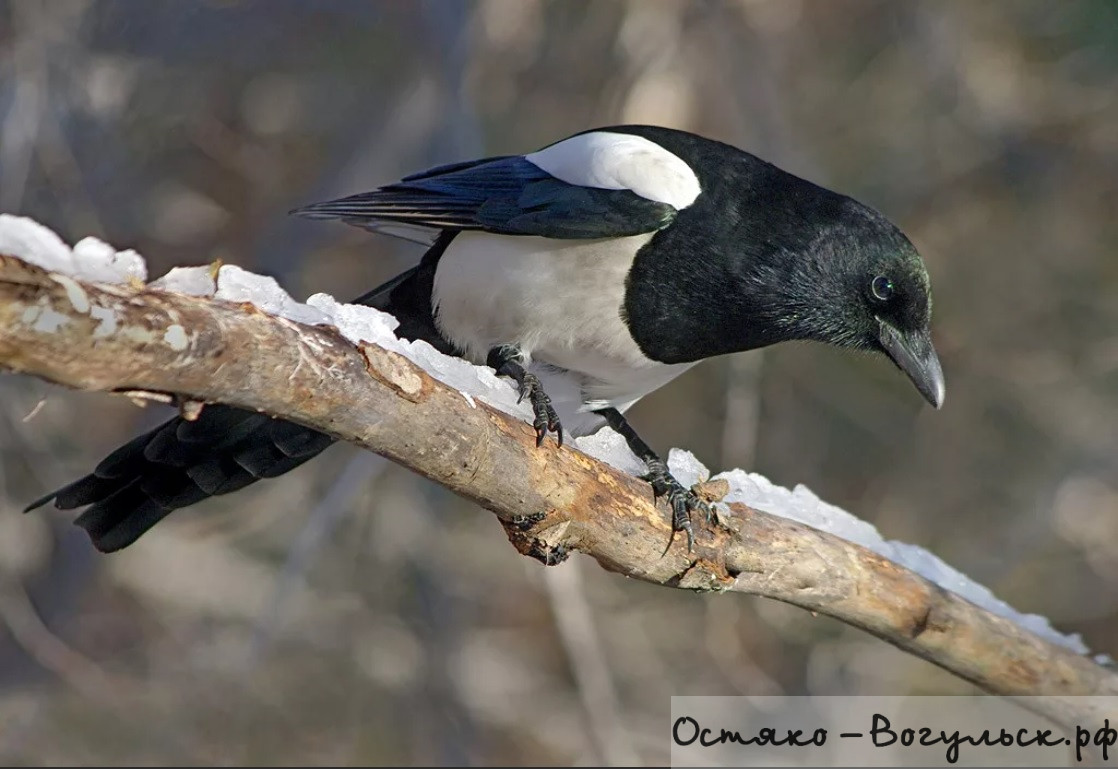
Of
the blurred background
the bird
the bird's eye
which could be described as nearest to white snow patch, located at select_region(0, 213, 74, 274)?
the bird

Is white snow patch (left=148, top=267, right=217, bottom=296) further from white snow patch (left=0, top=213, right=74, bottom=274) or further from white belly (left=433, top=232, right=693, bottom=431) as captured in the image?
white belly (left=433, top=232, right=693, bottom=431)

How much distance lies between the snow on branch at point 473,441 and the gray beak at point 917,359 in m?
0.31

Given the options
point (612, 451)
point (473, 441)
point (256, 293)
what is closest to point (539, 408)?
point (612, 451)

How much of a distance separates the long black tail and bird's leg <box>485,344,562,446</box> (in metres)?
0.37

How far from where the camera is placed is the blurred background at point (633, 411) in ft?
13.3

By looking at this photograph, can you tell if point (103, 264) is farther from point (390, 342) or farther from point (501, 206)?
point (501, 206)

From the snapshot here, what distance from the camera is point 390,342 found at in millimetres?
1770

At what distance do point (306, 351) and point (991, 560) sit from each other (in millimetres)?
3282

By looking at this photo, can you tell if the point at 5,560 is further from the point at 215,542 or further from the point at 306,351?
the point at 306,351

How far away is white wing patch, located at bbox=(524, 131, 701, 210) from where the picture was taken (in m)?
2.54

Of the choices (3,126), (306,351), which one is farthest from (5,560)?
(306,351)

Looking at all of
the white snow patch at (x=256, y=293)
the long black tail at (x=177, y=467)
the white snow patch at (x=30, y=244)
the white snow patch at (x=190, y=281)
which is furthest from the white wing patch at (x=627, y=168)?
the white snow patch at (x=30, y=244)

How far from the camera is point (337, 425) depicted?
1.65 m

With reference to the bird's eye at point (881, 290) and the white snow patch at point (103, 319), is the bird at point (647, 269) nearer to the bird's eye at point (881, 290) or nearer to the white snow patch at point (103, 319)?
the bird's eye at point (881, 290)
